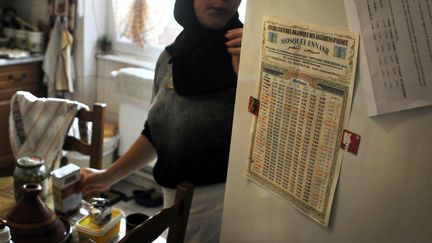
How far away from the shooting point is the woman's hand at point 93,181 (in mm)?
1344

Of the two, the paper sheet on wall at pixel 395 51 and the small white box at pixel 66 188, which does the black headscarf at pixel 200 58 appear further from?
the paper sheet on wall at pixel 395 51

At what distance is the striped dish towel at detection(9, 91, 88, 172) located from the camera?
1534 mm

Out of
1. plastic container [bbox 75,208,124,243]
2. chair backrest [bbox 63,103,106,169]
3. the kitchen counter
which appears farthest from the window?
plastic container [bbox 75,208,124,243]

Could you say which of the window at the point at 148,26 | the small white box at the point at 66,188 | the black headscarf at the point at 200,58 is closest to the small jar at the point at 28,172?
the small white box at the point at 66,188

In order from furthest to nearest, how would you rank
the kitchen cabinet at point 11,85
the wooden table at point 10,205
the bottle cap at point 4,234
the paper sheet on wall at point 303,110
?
1. the kitchen cabinet at point 11,85
2. the wooden table at point 10,205
3. the bottle cap at point 4,234
4. the paper sheet on wall at point 303,110

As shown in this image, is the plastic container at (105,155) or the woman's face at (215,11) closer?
the woman's face at (215,11)

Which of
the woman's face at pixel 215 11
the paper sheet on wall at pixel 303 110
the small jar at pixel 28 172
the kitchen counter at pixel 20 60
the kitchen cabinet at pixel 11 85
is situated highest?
the woman's face at pixel 215 11

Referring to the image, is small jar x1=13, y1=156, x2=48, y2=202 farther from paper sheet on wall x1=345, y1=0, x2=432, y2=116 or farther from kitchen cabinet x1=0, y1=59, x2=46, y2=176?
kitchen cabinet x1=0, y1=59, x2=46, y2=176

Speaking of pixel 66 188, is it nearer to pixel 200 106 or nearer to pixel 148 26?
pixel 200 106

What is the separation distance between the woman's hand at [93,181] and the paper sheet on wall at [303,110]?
681 mm

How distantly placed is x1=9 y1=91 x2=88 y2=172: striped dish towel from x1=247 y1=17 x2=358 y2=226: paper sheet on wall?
91cm

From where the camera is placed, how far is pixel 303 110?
2.51 ft

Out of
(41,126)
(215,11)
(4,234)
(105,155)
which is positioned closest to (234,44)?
(215,11)

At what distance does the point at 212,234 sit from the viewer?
1277 mm
